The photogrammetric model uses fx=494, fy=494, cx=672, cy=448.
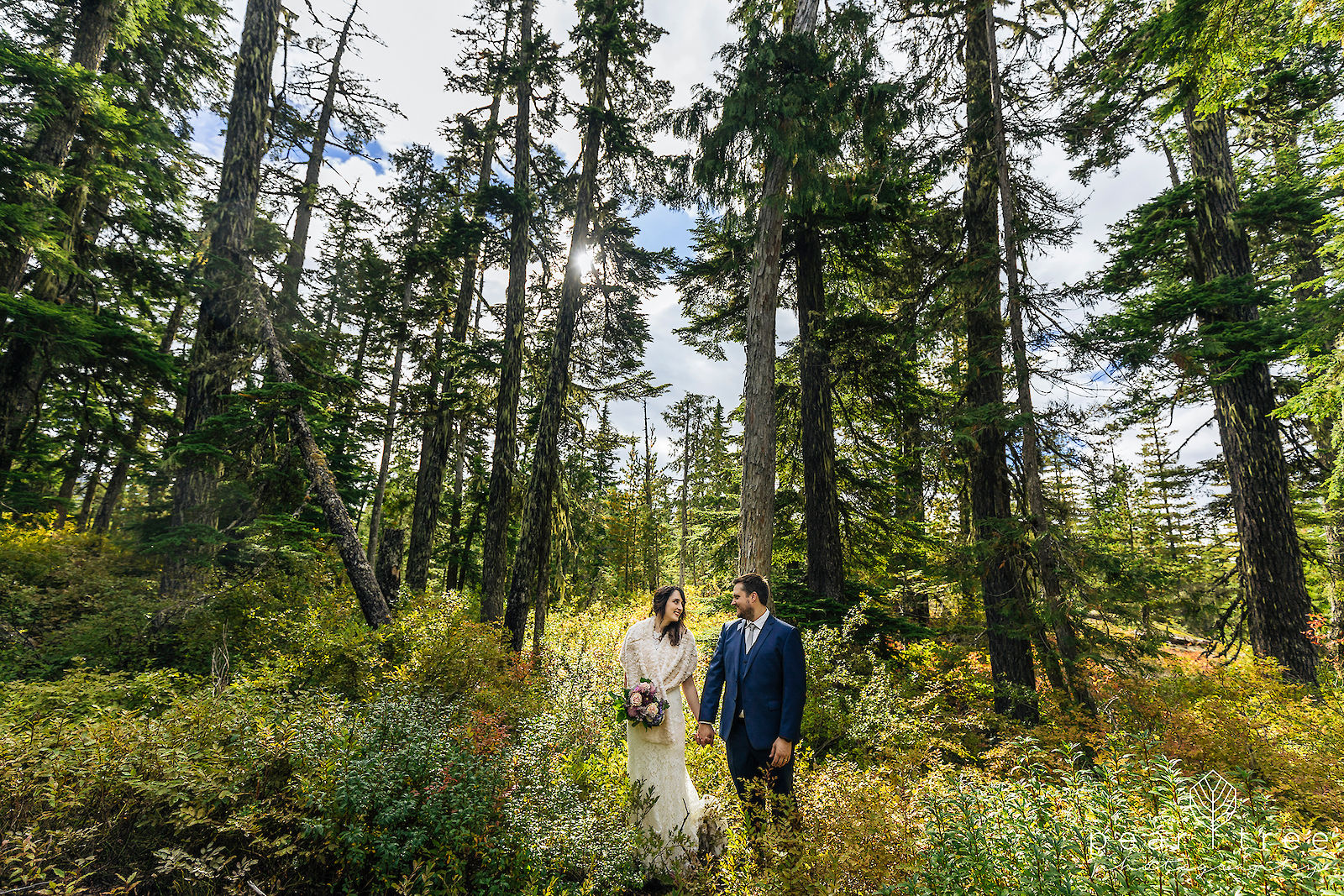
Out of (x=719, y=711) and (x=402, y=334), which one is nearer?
(x=719, y=711)

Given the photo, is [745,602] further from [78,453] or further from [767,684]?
[78,453]

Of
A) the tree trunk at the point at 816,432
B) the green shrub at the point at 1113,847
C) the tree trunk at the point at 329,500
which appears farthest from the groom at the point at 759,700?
the tree trunk at the point at 329,500

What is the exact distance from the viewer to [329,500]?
7566 millimetres

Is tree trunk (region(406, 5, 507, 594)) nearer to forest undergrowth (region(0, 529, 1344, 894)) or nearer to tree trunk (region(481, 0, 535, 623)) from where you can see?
tree trunk (region(481, 0, 535, 623))

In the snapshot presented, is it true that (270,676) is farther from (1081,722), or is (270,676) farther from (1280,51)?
(1280,51)

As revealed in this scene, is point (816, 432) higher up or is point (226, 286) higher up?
point (226, 286)

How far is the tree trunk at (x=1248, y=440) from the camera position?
295 inches

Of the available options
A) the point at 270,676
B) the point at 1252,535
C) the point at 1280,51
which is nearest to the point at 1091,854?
the point at 270,676

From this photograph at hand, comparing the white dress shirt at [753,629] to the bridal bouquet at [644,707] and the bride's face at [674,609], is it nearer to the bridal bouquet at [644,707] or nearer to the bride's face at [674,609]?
the bride's face at [674,609]

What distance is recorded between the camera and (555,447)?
34.3ft

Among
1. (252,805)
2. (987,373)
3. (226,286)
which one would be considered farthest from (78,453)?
(987,373)

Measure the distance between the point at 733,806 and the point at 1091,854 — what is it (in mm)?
2574

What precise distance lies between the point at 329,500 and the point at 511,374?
15.2ft

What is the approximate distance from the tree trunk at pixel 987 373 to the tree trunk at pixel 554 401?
24.3 feet
